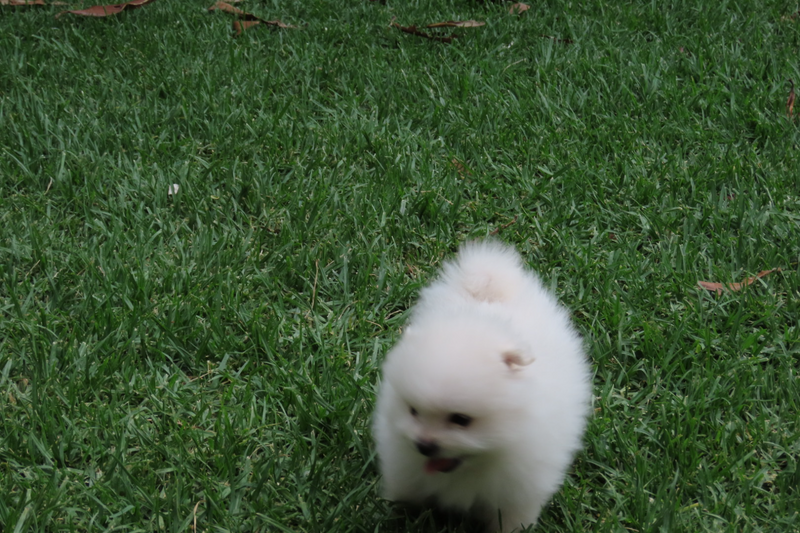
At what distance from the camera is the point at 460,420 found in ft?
6.11

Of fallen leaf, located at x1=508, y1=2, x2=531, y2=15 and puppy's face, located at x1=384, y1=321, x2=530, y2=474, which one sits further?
fallen leaf, located at x1=508, y1=2, x2=531, y2=15

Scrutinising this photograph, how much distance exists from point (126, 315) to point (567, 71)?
3092mm

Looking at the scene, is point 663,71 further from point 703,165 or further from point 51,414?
point 51,414

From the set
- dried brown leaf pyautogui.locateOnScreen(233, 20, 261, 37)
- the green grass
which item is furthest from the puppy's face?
dried brown leaf pyautogui.locateOnScreen(233, 20, 261, 37)

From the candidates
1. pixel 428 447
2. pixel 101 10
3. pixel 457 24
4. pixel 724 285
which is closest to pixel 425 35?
pixel 457 24

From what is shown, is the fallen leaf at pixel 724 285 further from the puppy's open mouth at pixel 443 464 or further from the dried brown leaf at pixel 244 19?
the dried brown leaf at pixel 244 19

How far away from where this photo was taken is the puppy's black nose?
1.87m

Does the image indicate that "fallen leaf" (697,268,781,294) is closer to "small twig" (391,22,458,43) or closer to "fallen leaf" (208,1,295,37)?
"small twig" (391,22,458,43)

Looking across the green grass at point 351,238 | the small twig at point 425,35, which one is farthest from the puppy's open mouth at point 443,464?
the small twig at point 425,35

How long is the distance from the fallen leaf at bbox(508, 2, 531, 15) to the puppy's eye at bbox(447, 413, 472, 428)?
4.35 metres

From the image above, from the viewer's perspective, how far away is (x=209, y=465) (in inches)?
92.8

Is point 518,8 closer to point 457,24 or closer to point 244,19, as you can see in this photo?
point 457,24

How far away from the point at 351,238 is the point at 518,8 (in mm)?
3005

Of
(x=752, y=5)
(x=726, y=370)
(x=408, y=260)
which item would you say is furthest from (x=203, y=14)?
(x=726, y=370)
